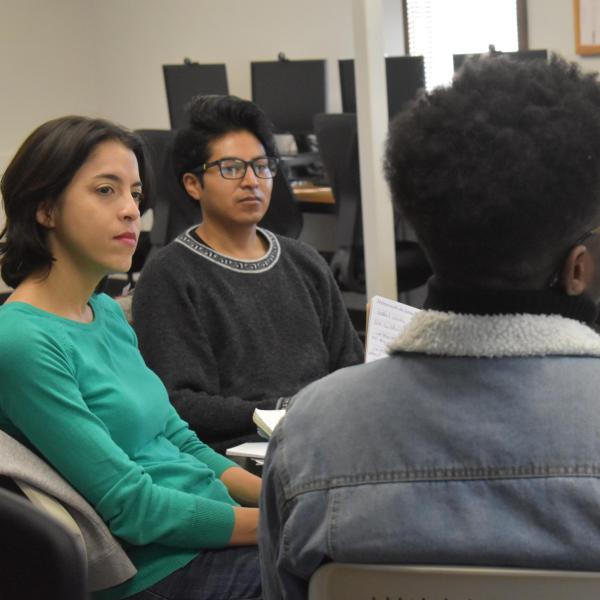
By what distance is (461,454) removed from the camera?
2.88 ft

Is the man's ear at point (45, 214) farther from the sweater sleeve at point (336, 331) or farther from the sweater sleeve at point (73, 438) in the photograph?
the sweater sleeve at point (336, 331)

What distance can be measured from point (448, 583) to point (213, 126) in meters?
1.61

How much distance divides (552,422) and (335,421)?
198 mm

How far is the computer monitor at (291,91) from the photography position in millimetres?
5383

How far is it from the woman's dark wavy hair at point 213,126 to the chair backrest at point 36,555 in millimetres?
1285

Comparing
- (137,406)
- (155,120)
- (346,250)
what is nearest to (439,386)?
(137,406)

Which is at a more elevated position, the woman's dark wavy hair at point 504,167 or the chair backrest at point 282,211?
the woman's dark wavy hair at point 504,167

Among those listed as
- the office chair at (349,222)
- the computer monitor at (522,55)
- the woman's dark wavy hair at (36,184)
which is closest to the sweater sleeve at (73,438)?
the woman's dark wavy hair at (36,184)

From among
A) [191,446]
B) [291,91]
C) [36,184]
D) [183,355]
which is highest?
[291,91]

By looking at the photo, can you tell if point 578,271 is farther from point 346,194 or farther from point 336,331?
point 346,194

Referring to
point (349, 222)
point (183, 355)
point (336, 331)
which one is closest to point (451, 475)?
point (183, 355)

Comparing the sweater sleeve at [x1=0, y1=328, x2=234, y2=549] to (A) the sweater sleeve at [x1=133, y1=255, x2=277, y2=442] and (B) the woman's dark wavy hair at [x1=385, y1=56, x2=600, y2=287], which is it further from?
(B) the woman's dark wavy hair at [x1=385, y1=56, x2=600, y2=287]

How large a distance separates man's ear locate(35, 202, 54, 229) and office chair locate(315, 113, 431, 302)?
109 inches

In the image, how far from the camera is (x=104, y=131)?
64.8 inches
